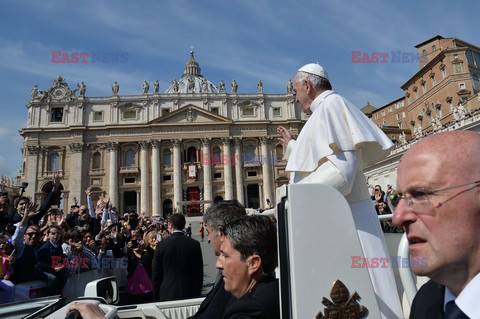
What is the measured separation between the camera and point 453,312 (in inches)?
40.1

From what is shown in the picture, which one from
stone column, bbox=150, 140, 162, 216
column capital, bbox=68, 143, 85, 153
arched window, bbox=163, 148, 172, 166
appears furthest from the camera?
arched window, bbox=163, 148, 172, 166

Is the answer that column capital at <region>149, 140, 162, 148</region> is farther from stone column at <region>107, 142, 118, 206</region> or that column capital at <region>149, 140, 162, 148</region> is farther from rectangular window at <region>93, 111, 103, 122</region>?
rectangular window at <region>93, 111, 103, 122</region>

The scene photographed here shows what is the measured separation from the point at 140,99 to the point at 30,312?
46835 mm

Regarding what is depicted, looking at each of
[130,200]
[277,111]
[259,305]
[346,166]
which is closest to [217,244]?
[259,305]

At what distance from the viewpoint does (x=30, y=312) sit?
6.81ft

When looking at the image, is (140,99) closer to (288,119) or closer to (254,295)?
(288,119)

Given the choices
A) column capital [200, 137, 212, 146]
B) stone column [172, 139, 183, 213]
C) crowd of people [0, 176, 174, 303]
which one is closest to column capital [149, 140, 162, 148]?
stone column [172, 139, 183, 213]

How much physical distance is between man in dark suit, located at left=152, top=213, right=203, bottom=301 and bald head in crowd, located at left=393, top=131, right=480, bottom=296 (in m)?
3.61

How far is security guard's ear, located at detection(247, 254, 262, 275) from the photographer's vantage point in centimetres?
192

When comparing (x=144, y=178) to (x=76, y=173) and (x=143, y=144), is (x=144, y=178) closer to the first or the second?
(x=143, y=144)

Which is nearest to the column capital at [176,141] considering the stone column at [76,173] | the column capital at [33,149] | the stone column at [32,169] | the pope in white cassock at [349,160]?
the stone column at [76,173]

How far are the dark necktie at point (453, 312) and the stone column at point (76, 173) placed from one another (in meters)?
46.4

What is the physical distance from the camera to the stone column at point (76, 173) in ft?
139

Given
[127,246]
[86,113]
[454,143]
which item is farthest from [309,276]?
[86,113]
